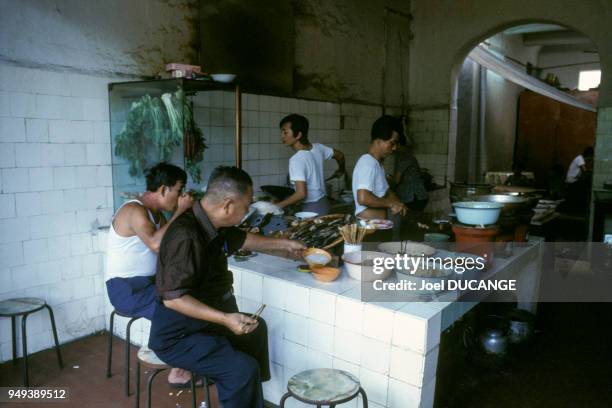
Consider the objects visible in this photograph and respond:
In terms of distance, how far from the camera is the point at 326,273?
273 centimetres

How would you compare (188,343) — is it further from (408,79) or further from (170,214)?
(408,79)

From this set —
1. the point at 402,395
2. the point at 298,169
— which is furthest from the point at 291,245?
the point at 298,169

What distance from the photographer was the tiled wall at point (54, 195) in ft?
11.8

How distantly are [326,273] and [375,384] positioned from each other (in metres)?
0.65

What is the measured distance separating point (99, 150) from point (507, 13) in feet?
20.6

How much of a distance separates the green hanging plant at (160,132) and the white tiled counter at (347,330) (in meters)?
1.31

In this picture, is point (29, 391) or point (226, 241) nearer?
point (226, 241)

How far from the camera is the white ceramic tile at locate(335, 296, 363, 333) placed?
252 centimetres

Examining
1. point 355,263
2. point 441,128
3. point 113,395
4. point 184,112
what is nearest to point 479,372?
point 355,263

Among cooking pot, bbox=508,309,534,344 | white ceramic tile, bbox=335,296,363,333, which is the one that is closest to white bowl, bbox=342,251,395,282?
white ceramic tile, bbox=335,296,363,333

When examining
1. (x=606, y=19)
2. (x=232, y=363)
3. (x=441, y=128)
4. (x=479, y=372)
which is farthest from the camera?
(x=441, y=128)

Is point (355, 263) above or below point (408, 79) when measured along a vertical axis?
below

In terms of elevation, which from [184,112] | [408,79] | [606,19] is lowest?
[184,112]

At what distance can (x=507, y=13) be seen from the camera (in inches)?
283
